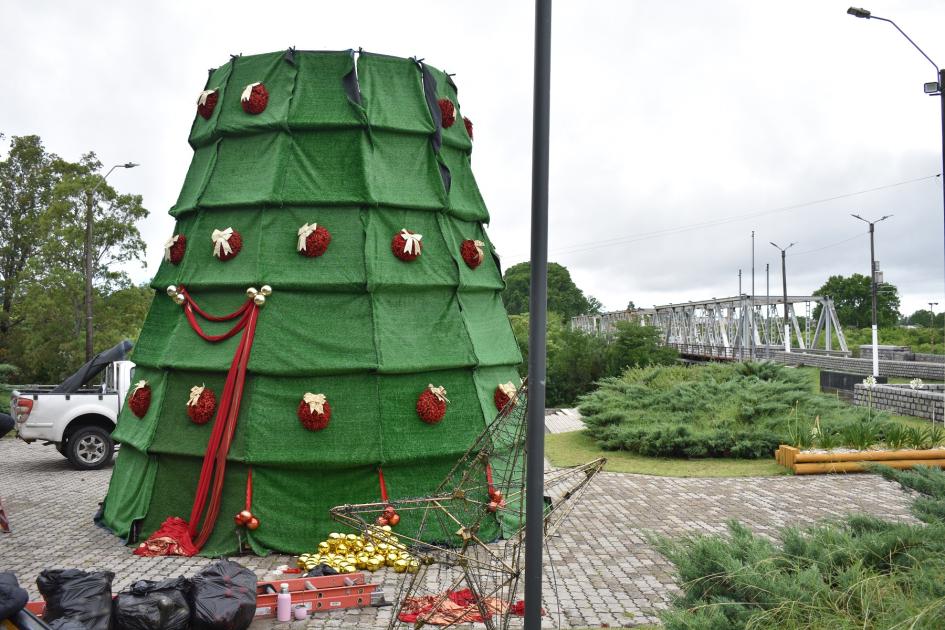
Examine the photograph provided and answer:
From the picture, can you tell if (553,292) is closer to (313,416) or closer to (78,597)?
(313,416)

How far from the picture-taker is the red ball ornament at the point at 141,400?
384 inches

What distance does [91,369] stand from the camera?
17.0 metres

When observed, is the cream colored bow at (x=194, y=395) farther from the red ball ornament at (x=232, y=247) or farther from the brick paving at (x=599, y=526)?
the brick paving at (x=599, y=526)

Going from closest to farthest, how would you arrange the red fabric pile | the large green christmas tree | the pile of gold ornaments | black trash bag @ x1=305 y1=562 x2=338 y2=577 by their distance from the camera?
1. black trash bag @ x1=305 y1=562 x2=338 y2=577
2. the pile of gold ornaments
3. the red fabric pile
4. the large green christmas tree

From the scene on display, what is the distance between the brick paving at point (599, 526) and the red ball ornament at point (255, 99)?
5.50m

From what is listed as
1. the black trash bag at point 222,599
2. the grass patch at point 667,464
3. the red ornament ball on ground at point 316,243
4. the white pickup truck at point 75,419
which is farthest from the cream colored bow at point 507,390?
the white pickup truck at point 75,419

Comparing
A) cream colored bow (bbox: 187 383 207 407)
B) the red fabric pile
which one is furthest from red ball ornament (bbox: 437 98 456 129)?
the red fabric pile

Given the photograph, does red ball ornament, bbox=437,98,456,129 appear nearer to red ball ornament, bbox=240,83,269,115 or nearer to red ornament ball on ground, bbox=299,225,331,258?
red ball ornament, bbox=240,83,269,115

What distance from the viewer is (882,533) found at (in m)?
5.57

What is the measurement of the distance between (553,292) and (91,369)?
232ft

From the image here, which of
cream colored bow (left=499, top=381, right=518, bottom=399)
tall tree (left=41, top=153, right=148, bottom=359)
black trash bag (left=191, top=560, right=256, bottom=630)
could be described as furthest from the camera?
tall tree (left=41, top=153, right=148, bottom=359)

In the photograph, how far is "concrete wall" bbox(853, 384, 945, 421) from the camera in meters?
19.6

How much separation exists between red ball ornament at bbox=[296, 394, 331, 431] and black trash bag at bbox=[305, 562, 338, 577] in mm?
1582

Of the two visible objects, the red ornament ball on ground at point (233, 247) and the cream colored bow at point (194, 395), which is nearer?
the cream colored bow at point (194, 395)
